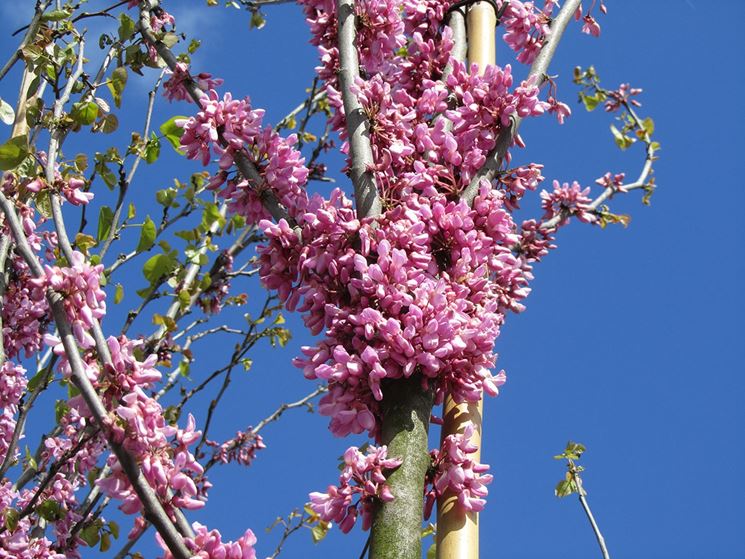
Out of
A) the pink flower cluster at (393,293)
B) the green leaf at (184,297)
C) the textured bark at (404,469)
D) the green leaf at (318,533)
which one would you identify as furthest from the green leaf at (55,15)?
the green leaf at (318,533)

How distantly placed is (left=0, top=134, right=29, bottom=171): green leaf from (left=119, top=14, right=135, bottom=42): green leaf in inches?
41.3

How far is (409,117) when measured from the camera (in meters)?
3.31

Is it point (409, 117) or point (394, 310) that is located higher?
point (409, 117)

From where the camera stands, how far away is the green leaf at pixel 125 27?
3.95 m

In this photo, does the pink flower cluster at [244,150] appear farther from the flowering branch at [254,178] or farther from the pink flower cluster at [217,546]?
the pink flower cluster at [217,546]

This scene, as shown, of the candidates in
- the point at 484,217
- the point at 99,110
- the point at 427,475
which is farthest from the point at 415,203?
the point at 99,110

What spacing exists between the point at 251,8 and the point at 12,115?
2.48m

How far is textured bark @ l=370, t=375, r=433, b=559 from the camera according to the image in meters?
2.54

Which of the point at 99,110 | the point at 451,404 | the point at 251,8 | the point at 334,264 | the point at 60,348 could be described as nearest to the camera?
the point at 60,348

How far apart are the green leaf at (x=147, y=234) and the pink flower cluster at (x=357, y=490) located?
67.8 inches

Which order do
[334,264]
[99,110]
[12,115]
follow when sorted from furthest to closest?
1. [99,110]
2. [12,115]
3. [334,264]

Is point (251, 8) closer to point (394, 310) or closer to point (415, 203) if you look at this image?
point (415, 203)

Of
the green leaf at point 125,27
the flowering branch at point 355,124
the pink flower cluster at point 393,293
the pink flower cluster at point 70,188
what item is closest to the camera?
the pink flower cluster at point 393,293

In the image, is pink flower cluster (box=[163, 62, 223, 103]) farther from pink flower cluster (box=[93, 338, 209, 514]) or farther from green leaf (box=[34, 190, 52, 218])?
pink flower cluster (box=[93, 338, 209, 514])
